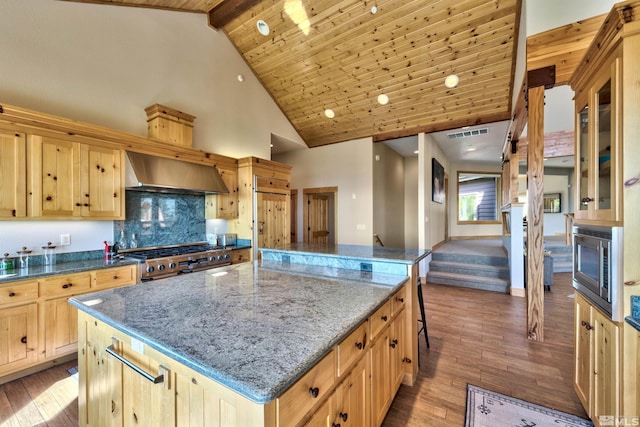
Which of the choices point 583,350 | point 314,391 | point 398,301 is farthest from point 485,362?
point 314,391

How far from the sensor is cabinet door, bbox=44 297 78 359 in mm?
2385

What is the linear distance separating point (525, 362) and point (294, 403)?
2767mm

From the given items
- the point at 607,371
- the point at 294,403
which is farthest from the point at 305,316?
the point at 607,371

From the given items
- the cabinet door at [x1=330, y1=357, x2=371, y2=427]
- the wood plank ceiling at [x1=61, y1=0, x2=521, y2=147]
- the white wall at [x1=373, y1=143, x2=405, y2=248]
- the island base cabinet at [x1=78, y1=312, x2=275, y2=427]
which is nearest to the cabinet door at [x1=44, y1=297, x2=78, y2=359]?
the island base cabinet at [x1=78, y1=312, x2=275, y2=427]

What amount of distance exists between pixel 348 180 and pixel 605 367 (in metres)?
5.08

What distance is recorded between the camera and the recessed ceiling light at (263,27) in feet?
14.2

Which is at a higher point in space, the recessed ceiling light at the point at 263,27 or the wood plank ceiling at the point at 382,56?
the recessed ceiling light at the point at 263,27

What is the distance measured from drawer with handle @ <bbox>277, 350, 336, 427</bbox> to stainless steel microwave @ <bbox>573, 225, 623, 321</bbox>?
1.45 meters

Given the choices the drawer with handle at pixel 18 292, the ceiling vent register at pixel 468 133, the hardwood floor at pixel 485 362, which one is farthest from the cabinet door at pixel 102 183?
the ceiling vent register at pixel 468 133

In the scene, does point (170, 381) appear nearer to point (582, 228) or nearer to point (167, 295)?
point (167, 295)

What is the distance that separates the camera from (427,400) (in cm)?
204

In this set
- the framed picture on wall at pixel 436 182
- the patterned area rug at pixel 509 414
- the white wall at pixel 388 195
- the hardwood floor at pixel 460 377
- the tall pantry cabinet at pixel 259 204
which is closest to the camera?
the patterned area rug at pixel 509 414

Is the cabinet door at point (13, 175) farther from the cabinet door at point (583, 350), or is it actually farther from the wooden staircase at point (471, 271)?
the wooden staircase at point (471, 271)

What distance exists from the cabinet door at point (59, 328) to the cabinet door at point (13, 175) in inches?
33.7
